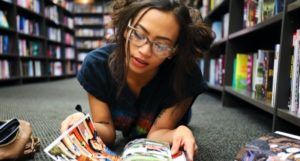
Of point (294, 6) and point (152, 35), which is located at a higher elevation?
point (294, 6)

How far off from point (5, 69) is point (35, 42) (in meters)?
0.95

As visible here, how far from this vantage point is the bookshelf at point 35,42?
3201mm

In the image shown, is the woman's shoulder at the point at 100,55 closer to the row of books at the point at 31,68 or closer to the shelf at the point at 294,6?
the shelf at the point at 294,6

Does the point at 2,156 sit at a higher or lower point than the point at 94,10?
lower

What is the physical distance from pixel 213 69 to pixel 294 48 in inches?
63.2

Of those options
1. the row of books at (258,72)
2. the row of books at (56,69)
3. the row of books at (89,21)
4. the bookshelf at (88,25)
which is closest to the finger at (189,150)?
the row of books at (258,72)

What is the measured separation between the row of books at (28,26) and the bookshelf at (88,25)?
2892mm

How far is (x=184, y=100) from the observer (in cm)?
90

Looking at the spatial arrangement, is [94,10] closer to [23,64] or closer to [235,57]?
[23,64]

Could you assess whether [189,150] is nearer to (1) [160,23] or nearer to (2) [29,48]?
(1) [160,23]

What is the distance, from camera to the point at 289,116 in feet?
3.05

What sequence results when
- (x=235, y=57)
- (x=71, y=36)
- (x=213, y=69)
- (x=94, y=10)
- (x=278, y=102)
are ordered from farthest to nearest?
1. (x=94, y=10)
2. (x=71, y=36)
3. (x=213, y=69)
4. (x=235, y=57)
5. (x=278, y=102)

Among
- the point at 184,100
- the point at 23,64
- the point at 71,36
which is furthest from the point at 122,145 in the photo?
the point at 71,36

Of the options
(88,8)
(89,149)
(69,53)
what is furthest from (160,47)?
(88,8)
